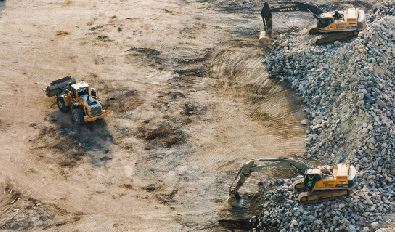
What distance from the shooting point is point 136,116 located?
26875 mm

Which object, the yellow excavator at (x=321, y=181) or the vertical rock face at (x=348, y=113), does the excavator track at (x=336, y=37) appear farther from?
the yellow excavator at (x=321, y=181)

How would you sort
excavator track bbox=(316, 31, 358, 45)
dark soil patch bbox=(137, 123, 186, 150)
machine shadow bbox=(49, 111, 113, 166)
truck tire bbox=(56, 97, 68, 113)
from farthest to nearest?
excavator track bbox=(316, 31, 358, 45)
truck tire bbox=(56, 97, 68, 113)
dark soil patch bbox=(137, 123, 186, 150)
machine shadow bbox=(49, 111, 113, 166)

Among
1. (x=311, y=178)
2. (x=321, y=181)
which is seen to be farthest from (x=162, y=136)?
(x=321, y=181)

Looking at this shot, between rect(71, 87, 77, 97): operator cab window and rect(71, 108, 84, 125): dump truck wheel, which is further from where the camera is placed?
rect(71, 87, 77, 97): operator cab window

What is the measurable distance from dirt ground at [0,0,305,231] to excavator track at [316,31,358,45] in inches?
121

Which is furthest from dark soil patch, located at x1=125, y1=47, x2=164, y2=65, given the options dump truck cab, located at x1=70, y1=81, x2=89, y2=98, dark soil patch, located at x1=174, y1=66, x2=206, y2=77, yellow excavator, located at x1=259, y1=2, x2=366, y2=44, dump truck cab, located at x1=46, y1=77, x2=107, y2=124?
yellow excavator, located at x1=259, y1=2, x2=366, y2=44

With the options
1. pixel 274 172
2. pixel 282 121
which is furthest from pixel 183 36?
pixel 274 172

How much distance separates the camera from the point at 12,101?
28375mm

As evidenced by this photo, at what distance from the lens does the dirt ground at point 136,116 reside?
2191 centimetres

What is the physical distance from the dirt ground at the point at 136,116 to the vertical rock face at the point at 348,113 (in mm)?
1025

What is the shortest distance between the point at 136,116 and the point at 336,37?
392 inches

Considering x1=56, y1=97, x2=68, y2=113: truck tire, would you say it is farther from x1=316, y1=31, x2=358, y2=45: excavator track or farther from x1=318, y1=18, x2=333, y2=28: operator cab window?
x1=318, y1=18, x2=333, y2=28: operator cab window

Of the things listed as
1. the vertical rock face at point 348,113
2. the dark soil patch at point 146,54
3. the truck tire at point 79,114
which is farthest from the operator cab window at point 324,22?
the truck tire at point 79,114

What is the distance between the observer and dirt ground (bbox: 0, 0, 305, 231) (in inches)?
862
